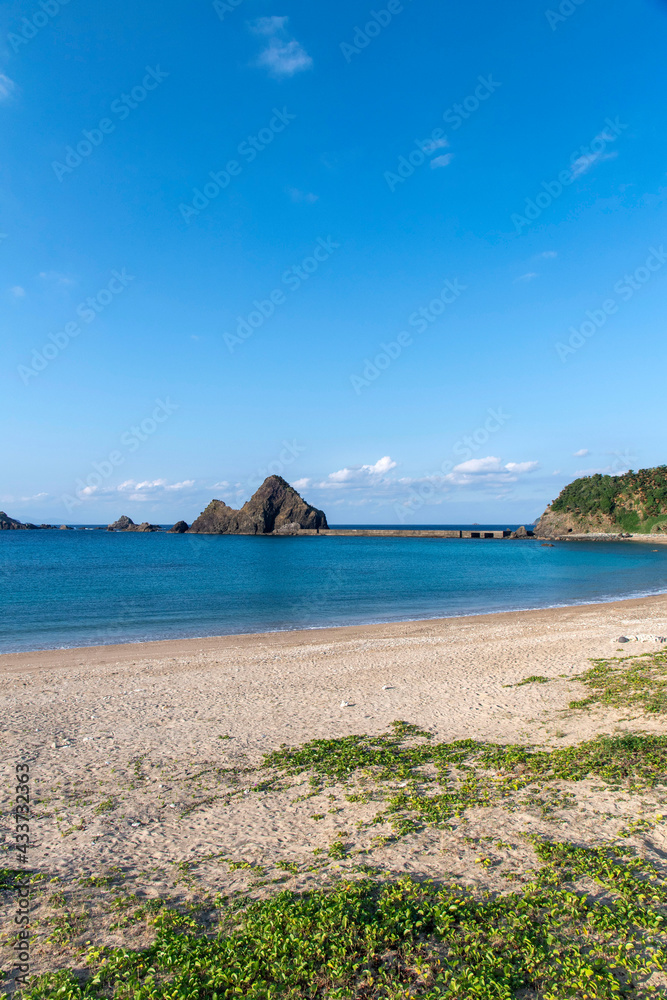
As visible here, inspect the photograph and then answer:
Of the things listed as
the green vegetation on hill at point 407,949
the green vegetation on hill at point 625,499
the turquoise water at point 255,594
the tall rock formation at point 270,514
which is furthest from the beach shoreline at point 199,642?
the tall rock formation at point 270,514

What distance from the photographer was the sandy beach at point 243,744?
6812 mm

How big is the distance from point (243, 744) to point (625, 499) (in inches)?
6277

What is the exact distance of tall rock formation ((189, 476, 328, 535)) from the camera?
Answer: 611 feet

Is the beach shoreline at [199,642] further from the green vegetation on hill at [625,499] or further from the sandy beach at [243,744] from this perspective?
the green vegetation on hill at [625,499]

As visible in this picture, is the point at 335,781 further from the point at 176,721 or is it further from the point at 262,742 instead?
the point at 176,721

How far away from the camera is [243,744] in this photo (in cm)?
1145

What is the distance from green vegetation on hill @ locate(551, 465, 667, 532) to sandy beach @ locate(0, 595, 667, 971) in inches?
5356

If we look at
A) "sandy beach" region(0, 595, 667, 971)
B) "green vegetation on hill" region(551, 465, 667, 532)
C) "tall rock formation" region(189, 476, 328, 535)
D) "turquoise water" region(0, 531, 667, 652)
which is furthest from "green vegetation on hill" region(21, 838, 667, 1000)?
"tall rock formation" region(189, 476, 328, 535)

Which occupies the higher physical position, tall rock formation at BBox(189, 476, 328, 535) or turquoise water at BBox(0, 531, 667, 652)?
tall rock formation at BBox(189, 476, 328, 535)

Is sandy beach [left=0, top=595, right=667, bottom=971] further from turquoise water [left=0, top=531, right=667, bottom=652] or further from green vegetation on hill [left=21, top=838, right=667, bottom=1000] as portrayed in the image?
turquoise water [left=0, top=531, right=667, bottom=652]

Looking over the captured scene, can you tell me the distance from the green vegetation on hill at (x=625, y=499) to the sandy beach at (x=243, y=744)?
136043 mm

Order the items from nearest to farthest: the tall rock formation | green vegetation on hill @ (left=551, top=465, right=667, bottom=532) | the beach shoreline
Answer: the beach shoreline → green vegetation on hill @ (left=551, top=465, right=667, bottom=532) → the tall rock formation

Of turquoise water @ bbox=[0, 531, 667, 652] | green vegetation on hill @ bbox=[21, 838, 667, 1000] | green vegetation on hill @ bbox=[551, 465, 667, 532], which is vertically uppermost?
green vegetation on hill @ bbox=[551, 465, 667, 532]

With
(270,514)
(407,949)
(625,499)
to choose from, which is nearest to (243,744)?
(407,949)
